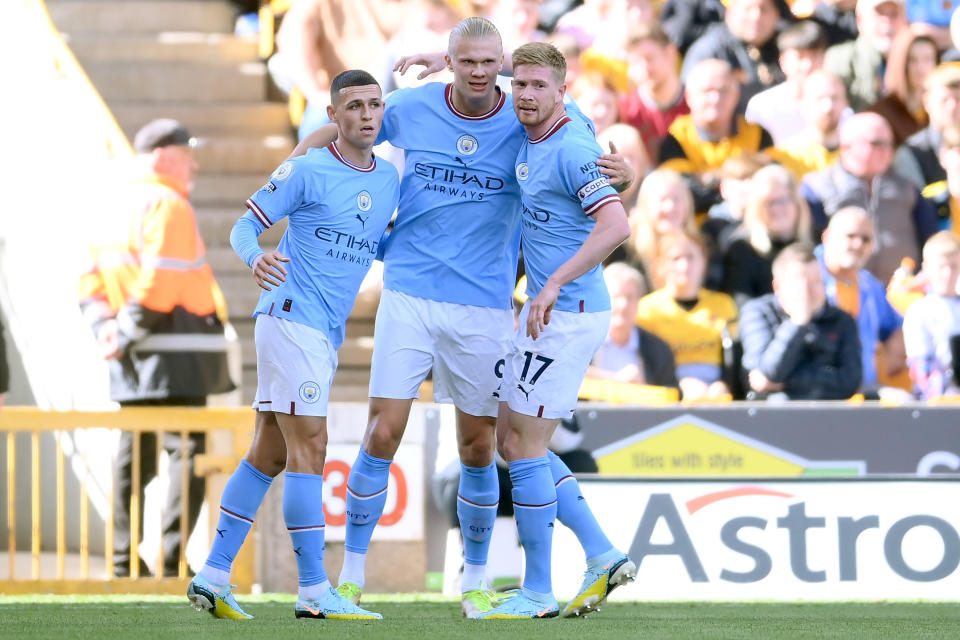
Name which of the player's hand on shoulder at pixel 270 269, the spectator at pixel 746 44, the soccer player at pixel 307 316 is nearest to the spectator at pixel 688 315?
the spectator at pixel 746 44

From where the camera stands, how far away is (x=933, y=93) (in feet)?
35.4

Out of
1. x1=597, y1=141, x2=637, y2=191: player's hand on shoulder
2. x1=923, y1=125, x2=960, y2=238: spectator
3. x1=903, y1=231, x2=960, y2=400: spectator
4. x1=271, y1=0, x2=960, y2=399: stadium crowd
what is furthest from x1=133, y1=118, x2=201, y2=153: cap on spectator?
x1=923, y1=125, x2=960, y2=238: spectator

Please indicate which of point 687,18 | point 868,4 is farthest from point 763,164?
point 868,4

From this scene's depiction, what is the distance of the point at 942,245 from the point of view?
32.6 ft

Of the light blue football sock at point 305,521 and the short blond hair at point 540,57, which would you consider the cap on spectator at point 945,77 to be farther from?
the light blue football sock at point 305,521

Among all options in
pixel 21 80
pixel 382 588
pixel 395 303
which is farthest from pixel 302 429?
pixel 21 80

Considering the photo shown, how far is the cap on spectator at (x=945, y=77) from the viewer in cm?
1076

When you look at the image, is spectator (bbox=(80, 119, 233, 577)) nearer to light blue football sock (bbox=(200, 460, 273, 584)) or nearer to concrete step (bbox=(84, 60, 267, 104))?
light blue football sock (bbox=(200, 460, 273, 584))

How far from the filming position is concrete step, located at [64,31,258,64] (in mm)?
12938

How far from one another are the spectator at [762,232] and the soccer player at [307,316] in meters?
4.14

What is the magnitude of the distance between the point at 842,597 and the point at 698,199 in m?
3.00

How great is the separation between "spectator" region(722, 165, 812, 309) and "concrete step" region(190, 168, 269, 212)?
147 inches

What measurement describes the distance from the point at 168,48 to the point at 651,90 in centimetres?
417

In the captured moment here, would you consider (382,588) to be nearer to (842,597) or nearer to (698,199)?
→ (842,597)
